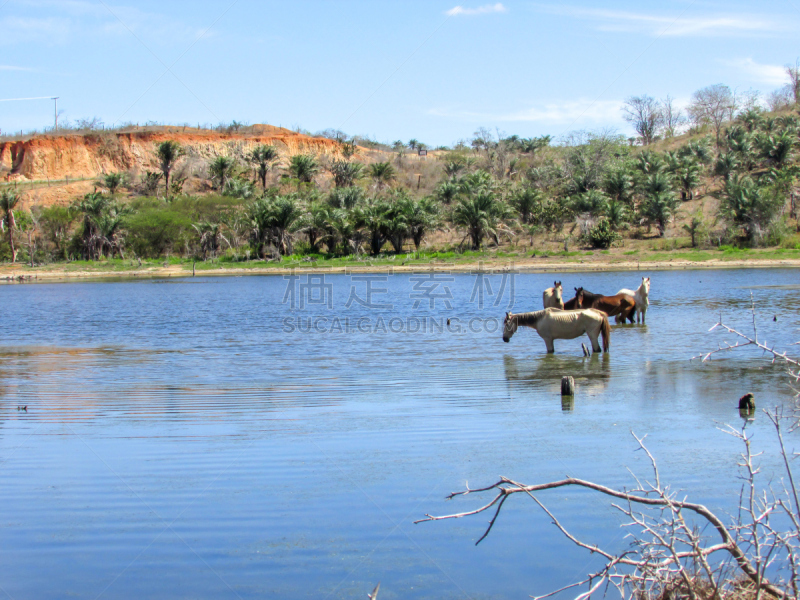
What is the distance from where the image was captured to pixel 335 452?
864cm

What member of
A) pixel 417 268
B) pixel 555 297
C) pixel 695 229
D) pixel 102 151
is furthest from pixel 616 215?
pixel 102 151

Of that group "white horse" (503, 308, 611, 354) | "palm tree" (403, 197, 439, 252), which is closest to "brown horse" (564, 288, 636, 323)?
"white horse" (503, 308, 611, 354)

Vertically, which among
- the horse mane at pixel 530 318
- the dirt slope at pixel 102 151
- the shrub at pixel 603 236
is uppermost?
the dirt slope at pixel 102 151

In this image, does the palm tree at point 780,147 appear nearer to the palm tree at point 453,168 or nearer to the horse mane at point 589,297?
the palm tree at point 453,168

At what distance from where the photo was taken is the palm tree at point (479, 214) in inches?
2212

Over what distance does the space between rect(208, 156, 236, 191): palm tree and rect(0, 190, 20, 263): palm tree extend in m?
20.9

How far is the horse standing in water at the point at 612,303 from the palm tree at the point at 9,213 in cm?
5557

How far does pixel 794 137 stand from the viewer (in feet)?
199

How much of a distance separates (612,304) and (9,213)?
56058 millimetres

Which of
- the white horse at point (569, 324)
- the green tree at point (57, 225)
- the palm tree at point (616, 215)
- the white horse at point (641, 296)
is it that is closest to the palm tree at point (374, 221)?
the palm tree at point (616, 215)

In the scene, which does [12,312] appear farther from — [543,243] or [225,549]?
[543,243]

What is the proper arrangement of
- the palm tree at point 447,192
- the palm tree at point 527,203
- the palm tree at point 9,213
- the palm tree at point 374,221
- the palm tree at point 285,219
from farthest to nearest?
1. the palm tree at point 447,192
2. the palm tree at point 9,213
3. the palm tree at point 285,219
4. the palm tree at point 527,203
5. the palm tree at point 374,221

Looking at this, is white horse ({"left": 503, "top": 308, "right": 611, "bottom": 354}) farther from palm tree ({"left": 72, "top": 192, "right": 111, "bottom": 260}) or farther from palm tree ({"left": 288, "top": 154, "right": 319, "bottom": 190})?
palm tree ({"left": 288, "top": 154, "right": 319, "bottom": 190})

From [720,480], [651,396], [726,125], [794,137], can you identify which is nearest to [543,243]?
[794,137]
